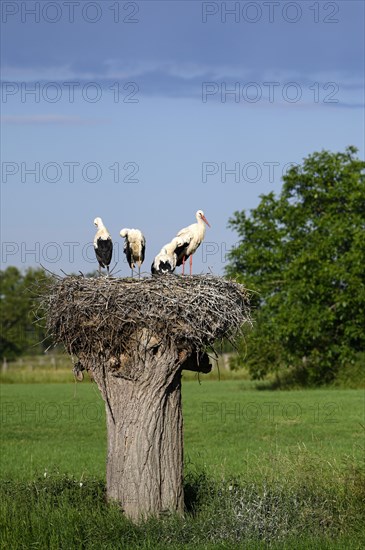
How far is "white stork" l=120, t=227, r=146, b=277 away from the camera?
1442cm

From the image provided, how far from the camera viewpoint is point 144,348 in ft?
38.1

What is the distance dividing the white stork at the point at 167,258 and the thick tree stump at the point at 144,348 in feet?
5.13

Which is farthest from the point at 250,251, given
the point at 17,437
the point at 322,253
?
the point at 17,437

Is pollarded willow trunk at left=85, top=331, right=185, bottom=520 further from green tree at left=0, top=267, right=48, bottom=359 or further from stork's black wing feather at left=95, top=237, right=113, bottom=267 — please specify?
green tree at left=0, top=267, right=48, bottom=359

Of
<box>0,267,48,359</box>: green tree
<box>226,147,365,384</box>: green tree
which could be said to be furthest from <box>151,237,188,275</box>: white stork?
<box>0,267,48,359</box>: green tree

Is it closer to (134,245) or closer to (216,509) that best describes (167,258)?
(134,245)

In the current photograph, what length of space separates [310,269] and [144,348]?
34.6 m

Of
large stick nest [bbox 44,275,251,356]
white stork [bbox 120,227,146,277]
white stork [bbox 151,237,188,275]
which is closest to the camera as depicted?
large stick nest [bbox 44,275,251,356]

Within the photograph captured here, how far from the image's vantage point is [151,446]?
38.1 ft

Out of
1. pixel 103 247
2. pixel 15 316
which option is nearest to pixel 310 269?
pixel 103 247

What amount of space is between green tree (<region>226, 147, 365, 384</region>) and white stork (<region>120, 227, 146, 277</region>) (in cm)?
3067

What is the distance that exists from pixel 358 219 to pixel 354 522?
121 feet

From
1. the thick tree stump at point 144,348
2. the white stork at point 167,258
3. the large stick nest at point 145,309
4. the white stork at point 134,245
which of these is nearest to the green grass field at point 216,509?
the thick tree stump at point 144,348

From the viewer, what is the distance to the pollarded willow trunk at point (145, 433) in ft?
38.0
